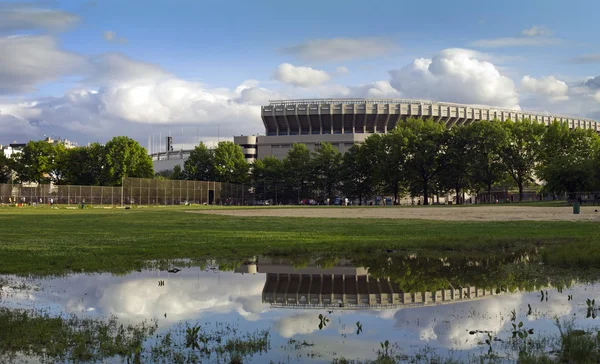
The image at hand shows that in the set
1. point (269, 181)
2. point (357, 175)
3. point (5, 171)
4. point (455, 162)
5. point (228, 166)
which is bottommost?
point (269, 181)

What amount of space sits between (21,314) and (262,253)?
1060cm

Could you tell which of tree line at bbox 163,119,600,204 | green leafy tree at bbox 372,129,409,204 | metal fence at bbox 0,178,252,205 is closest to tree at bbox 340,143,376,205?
tree line at bbox 163,119,600,204

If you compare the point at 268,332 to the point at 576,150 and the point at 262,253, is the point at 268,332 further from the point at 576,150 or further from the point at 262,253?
the point at 576,150

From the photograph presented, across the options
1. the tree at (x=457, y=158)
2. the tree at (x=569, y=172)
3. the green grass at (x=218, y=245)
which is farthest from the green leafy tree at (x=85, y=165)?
the green grass at (x=218, y=245)

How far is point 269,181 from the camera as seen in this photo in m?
130

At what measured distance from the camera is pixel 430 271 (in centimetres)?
1557

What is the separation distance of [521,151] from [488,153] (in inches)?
260

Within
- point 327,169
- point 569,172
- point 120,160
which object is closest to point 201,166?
point 120,160

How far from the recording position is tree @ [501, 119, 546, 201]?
9638 cm

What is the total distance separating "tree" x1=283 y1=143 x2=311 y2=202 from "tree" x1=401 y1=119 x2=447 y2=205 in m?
27.1

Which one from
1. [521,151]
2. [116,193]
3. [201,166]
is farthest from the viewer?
[201,166]

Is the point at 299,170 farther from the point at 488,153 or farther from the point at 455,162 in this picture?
the point at 488,153

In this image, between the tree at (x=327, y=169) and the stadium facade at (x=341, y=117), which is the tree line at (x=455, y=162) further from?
the stadium facade at (x=341, y=117)

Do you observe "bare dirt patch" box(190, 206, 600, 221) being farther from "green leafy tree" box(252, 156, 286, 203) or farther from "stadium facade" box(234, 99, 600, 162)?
"stadium facade" box(234, 99, 600, 162)
